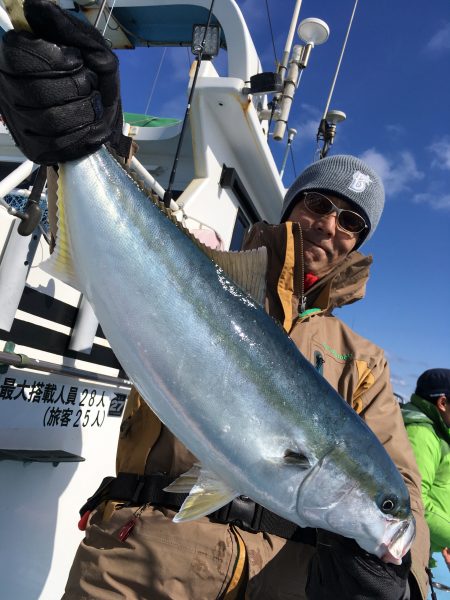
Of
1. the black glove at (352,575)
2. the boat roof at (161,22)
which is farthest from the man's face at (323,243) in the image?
the boat roof at (161,22)

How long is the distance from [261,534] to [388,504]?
2.53ft

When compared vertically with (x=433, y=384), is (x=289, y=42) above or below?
above

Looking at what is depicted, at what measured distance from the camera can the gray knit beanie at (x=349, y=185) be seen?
9.16ft

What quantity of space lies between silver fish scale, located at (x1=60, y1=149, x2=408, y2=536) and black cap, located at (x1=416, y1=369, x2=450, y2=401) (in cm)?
359

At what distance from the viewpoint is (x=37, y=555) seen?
10.8 ft

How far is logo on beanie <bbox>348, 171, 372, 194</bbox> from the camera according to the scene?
281 centimetres

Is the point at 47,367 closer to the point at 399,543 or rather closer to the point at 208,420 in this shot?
the point at 208,420

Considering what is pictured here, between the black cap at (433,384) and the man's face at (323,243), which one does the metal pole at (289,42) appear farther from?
the man's face at (323,243)

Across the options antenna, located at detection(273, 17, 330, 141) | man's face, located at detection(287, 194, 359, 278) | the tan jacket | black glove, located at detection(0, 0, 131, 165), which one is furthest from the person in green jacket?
antenna, located at detection(273, 17, 330, 141)

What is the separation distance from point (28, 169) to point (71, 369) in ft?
4.61

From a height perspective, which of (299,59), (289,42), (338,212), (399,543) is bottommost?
(399,543)

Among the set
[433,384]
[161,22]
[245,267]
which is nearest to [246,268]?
[245,267]

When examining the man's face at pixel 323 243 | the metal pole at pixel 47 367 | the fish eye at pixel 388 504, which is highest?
the man's face at pixel 323 243

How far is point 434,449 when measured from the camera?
13.5ft
